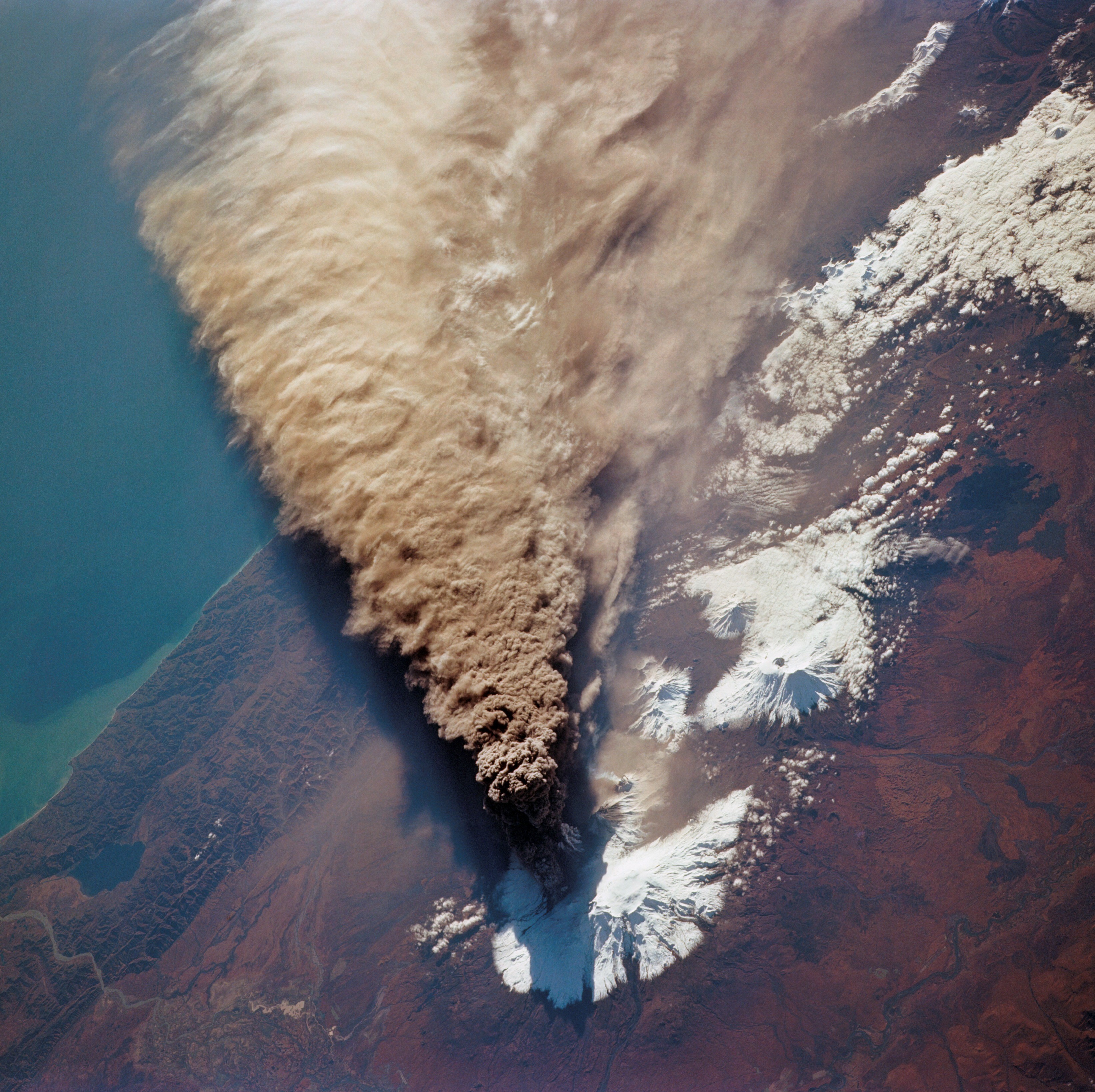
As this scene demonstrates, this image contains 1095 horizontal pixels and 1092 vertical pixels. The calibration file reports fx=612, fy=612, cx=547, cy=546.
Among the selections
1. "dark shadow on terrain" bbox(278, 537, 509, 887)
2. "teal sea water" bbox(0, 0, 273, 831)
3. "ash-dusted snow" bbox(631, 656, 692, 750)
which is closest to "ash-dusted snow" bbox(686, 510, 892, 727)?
"ash-dusted snow" bbox(631, 656, 692, 750)

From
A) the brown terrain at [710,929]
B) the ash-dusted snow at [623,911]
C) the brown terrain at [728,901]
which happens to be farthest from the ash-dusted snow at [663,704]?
the brown terrain at [710,929]

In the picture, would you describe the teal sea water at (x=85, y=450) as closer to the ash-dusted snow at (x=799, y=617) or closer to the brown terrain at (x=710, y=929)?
the brown terrain at (x=710, y=929)

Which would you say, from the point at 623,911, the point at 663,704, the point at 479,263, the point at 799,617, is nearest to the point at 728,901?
the point at 623,911

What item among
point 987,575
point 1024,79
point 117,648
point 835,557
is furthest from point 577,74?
point 117,648

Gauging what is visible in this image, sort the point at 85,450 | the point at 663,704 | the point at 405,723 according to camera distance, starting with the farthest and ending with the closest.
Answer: the point at 85,450 → the point at 405,723 → the point at 663,704

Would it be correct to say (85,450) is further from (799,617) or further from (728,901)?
(728,901)

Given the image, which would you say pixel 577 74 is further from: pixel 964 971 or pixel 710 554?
pixel 964 971
